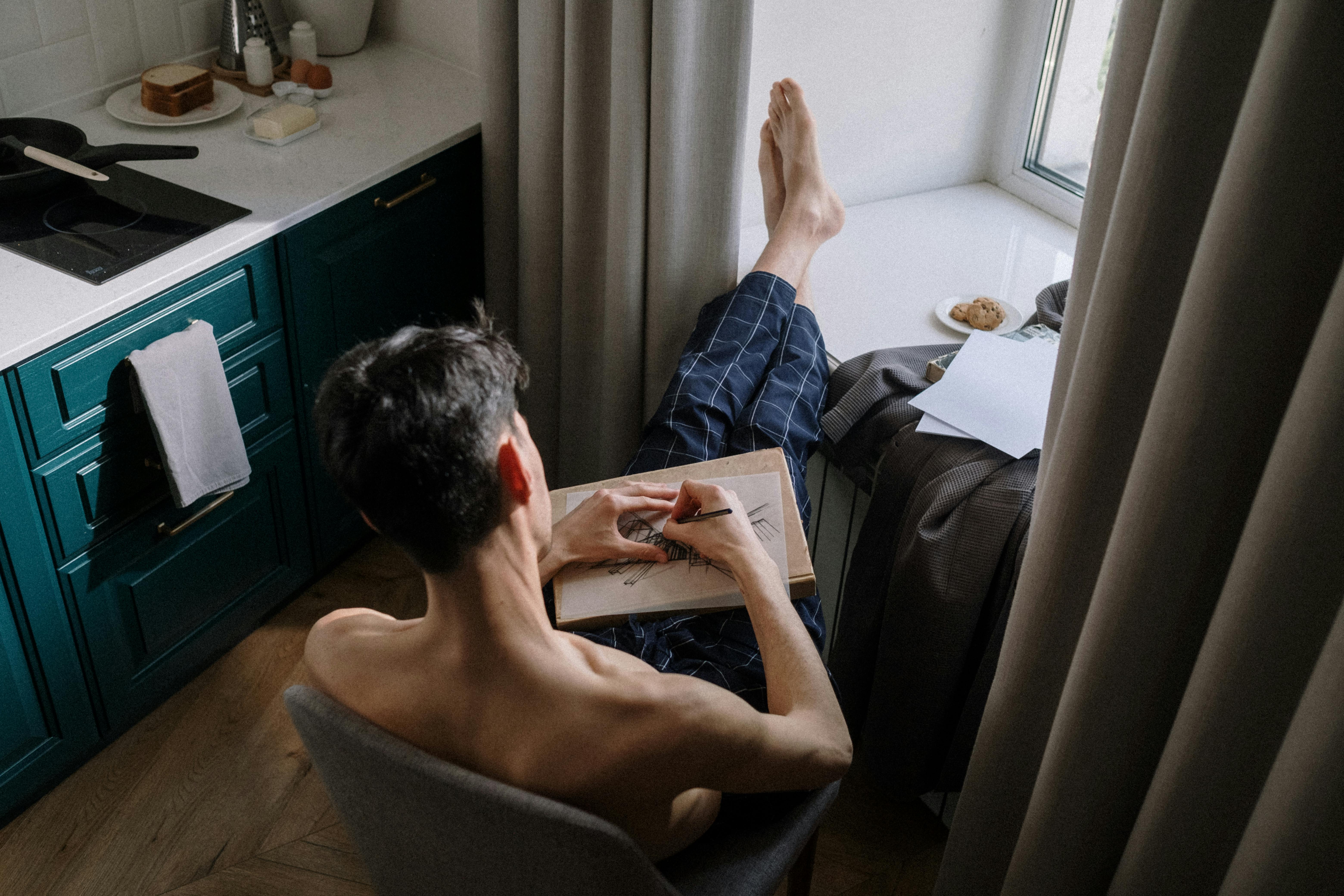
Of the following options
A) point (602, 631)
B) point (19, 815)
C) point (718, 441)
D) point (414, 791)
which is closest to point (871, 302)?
point (718, 441)

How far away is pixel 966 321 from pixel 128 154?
4.52 feet

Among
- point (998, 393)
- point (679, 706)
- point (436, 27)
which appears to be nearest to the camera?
point (679, 706)

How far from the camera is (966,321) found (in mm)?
1892

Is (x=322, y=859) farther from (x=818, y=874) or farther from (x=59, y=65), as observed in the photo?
(x=59, y=65)

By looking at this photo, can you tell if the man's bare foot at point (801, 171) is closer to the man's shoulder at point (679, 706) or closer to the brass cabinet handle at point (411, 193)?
the brass cabinet handle at point (411, 193)

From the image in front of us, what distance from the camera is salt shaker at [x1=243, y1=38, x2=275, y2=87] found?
2070 millimetres

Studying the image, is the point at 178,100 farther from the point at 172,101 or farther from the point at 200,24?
the point at 200,24

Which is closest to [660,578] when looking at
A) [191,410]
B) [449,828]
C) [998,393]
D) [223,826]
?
[449,828]

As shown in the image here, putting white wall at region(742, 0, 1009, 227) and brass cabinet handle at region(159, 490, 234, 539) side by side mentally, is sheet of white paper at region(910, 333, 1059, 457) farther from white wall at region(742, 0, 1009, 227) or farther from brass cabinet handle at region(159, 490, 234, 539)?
brass cabinet handle at region(159, 490, 234, 539)

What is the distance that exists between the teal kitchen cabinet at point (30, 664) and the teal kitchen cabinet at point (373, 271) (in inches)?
16.5

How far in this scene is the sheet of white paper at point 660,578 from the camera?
1.32 metres

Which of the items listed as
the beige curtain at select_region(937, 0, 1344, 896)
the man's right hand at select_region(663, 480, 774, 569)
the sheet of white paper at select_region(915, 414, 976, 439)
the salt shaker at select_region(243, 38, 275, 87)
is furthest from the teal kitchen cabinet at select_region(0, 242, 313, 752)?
the beige curtain at select_region(937, 0, 1344, 896)

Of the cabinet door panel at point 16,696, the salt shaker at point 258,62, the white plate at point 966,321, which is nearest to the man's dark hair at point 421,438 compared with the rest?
the cabinet door panel at point 16,696

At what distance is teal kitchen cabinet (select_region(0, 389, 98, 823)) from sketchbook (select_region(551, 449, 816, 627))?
742mm
